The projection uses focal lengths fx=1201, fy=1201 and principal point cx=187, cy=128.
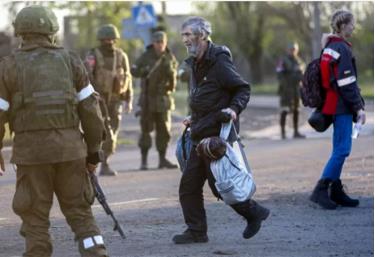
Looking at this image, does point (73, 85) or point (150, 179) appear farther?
point (150, 179)

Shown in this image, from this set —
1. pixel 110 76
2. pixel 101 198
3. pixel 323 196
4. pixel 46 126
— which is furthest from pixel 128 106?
pixel 46 126

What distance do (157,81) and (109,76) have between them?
136 centimetres

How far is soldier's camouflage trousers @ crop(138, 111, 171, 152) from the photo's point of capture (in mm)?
16297

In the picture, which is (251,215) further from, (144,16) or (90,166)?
(144,16)

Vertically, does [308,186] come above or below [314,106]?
below

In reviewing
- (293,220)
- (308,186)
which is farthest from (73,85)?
(308,186)

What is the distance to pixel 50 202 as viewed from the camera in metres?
7.65

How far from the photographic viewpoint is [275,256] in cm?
860

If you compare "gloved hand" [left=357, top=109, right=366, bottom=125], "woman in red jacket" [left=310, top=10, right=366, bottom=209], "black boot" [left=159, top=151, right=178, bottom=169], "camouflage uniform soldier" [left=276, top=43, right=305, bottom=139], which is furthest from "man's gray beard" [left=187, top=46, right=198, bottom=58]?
"camouflage uniform soldier" [left=276, top=43, right=305, bottom=139]

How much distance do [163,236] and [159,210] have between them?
1746mm

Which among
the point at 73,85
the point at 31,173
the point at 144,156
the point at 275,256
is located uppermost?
the point at 73,85

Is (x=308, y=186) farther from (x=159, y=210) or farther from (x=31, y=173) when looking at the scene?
(x=31, y=173)

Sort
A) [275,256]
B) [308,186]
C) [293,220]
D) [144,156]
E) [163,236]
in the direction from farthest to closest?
[144,156] → [308,186] → [293,220] → [163,236] → [275,256]

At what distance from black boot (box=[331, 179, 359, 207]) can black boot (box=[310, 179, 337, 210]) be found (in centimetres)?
8
